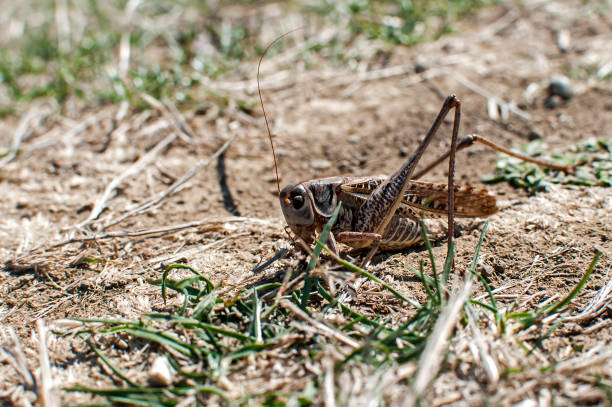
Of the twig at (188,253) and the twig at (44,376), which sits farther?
the twig at (188,253)

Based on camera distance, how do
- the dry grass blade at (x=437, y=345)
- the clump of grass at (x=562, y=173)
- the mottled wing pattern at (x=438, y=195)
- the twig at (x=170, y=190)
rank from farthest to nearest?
the twig at (x=170, y=190)
the clump of grass at (x=562, y=173)
the mottled wing pattern at (x=438, y=195)
the dry grass blade at (x=437, y=345)

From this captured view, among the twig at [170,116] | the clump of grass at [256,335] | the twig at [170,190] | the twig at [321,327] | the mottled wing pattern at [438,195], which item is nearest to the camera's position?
the clump of grass at [256,335]

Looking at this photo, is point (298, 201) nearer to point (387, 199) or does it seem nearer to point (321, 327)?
point (387, 199)

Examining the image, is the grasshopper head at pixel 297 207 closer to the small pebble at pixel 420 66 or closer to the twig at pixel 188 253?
the twig at pixel 188 253

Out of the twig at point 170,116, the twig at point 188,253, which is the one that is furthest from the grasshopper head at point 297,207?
the twig at point 170,116

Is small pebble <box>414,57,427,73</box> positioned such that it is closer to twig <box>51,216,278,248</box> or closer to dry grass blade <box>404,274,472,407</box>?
twig <box>51,216,278,248</box>

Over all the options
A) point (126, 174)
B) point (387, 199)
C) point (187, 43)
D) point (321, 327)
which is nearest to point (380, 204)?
point (387, 199)

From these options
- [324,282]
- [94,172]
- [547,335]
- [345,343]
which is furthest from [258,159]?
[547,335]
